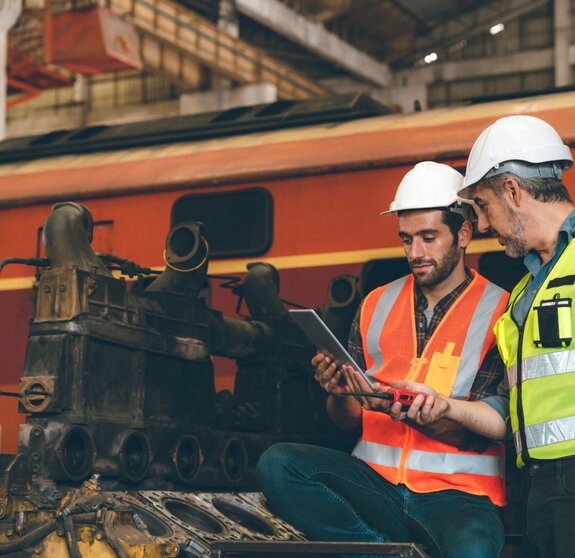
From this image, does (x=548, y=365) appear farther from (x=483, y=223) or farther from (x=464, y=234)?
(x=464, y=234)

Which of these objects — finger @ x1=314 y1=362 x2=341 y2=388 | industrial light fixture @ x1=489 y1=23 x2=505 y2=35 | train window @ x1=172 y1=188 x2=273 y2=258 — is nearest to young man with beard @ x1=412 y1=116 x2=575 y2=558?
finger @ x1=314 y1=362 x2=341 y2=388

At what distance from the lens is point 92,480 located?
15.5ft

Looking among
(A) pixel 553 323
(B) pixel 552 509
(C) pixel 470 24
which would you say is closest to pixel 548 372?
(A) pixel 553 323

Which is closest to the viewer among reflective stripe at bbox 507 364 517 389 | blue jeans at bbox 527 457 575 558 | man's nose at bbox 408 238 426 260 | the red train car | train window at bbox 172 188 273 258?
blue jeans at bbox 527 457 575 558

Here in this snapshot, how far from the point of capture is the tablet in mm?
3954

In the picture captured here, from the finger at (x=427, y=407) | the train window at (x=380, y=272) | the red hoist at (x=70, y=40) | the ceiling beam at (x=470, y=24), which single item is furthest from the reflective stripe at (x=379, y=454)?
the ceiling beam at (x=470, y=24)

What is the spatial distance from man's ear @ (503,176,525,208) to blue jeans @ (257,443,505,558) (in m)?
1.04

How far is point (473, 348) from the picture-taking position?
13.9ft

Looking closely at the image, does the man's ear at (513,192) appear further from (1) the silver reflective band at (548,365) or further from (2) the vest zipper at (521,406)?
(1) the silver reflective band at (548,365)

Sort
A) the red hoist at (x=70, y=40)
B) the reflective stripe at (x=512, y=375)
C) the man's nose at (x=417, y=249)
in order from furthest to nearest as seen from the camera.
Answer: the red hoist at (x=70, y=40) → the man's nose at (x=417, y=249) → the reflective stripe at (x=512, y=375)

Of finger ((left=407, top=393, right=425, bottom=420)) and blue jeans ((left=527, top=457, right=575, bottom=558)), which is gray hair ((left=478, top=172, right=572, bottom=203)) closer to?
finger ((left=407, top=393, right=425, bottom=420))

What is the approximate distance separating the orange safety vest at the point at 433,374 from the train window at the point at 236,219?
315 centimetres

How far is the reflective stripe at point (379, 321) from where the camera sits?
441 centimetres

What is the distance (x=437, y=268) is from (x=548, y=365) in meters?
0.85
